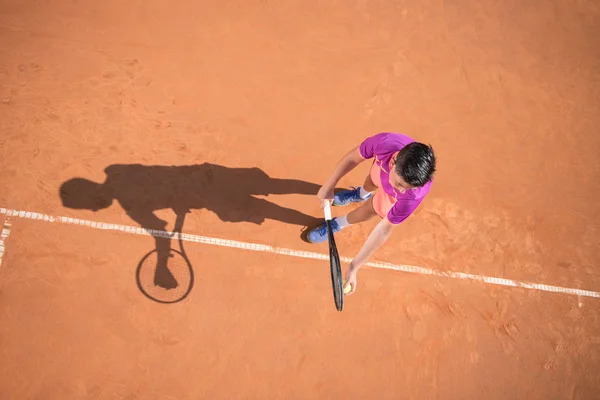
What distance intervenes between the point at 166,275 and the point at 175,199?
906 millimetres

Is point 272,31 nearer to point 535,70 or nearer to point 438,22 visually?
point 438,22

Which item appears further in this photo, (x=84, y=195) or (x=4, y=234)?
(x=84, y=195)

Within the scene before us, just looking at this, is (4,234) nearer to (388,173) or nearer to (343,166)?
(343,166)

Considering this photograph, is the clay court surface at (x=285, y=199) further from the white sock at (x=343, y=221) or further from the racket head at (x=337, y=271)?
the racket head at (x=337, y=271)

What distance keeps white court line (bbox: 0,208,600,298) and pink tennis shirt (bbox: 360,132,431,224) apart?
1.52m

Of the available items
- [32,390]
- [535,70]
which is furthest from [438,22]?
[32,390]

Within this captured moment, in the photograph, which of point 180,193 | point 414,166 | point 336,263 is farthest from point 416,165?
point 180,193

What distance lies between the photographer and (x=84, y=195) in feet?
16.9

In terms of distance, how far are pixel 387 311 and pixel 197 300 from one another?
2.23m

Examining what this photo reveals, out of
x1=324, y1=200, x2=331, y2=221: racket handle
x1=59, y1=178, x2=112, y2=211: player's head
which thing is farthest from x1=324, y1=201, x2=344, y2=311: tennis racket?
x1=59, y1=178, x2=112, y2=211: player's head

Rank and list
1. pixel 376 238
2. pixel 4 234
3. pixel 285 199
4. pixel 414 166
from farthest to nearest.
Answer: pixel 285 199 < pixel 4 234 < pixel 376 238 < pixel 414 166

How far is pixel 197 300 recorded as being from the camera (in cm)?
500

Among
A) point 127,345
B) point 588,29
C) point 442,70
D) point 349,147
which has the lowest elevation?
point 127,345

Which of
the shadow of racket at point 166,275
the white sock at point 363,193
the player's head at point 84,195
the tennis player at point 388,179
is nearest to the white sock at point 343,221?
the tennis player at point 388,179
